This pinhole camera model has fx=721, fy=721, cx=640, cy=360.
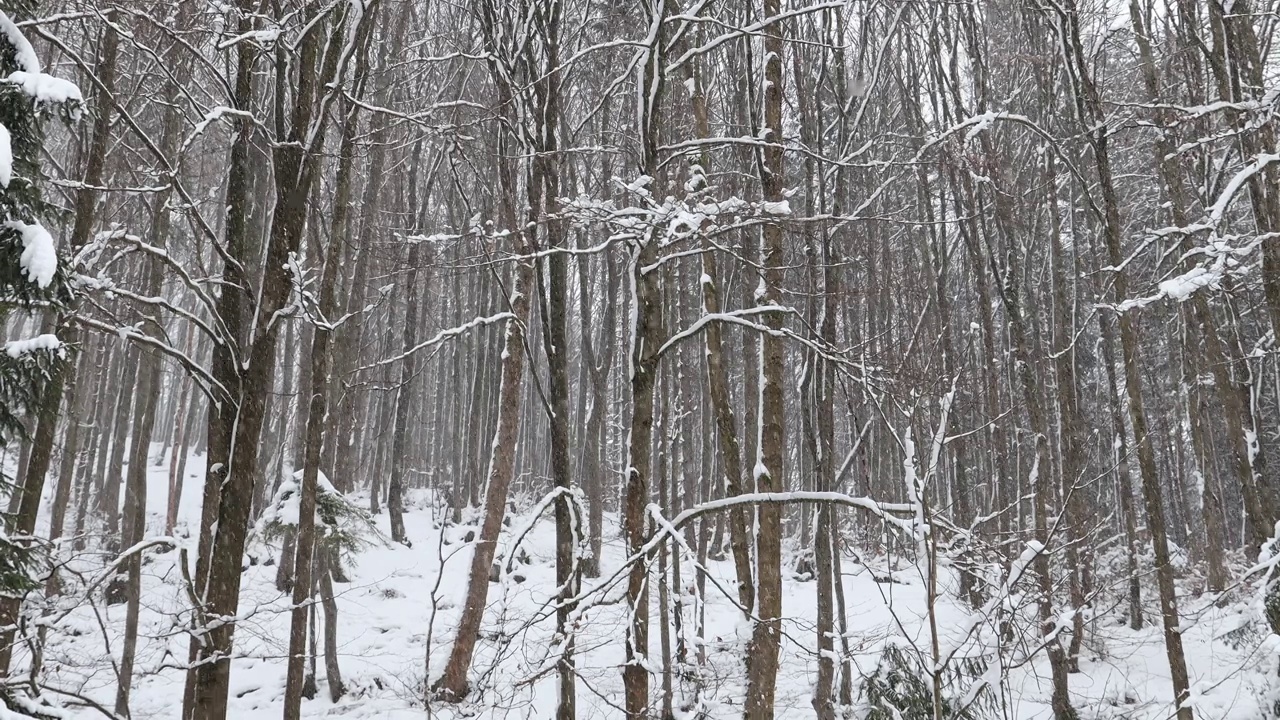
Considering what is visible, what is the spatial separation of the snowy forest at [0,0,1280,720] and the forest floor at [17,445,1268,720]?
0.11m

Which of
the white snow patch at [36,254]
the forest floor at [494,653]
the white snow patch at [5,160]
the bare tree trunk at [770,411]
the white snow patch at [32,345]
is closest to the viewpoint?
the white snow patch at [5,160]

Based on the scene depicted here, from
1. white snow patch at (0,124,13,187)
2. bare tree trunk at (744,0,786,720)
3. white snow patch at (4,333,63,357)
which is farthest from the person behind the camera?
bare tree trunk at (744,0,786,720)

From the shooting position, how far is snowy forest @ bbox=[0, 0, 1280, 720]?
4.24 metres

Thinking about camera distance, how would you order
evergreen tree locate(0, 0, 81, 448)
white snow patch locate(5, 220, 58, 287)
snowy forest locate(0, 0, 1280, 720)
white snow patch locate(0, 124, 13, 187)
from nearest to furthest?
white snow patch locate(0, 124, 13, 187)
white snow patch locate(5, 220, 58, 287)
evergreen tree locate(0, 0, 81, 448)
snowy forest locate(0, 0, 1280, 720)

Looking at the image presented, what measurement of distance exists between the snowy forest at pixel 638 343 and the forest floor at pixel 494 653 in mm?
112

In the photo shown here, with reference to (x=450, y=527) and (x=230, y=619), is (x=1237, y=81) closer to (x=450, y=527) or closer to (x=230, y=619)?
(x=230, y=619)

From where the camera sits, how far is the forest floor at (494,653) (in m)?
8.16

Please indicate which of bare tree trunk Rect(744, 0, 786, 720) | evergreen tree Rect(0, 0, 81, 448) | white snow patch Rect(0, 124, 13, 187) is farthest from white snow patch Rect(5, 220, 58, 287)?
bare tree trunk Rect(744, 0, 786, 720)

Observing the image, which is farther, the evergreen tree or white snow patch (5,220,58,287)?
the evergreen tree

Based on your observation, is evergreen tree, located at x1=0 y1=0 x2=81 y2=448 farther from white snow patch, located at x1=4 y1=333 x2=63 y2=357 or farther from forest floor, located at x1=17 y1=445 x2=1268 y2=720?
forest floor, located at x1=17 y1=445 x2=1268 y2=720

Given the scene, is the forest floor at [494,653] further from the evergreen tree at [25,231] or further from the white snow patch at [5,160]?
the white snow patch at [5,160]

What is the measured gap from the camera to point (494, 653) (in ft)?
36.6

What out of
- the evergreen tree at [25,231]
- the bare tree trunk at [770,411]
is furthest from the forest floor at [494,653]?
the evergreen tree at [25,231]

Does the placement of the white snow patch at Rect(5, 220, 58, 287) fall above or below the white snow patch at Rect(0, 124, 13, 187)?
below
